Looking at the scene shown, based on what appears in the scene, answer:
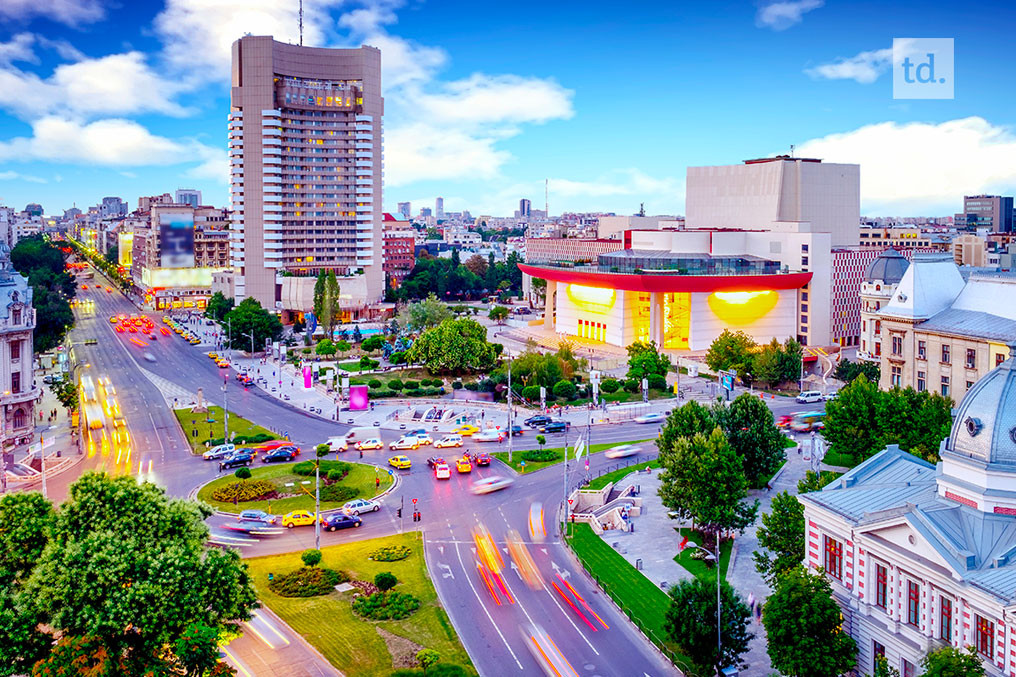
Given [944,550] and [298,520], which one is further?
[298,520]

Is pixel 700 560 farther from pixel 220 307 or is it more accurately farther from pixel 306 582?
pixel 220 307

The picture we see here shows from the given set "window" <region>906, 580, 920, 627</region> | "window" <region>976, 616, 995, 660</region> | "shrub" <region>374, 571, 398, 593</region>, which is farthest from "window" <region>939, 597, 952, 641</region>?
"shrub" <region>374, 571, 398, 593</region>

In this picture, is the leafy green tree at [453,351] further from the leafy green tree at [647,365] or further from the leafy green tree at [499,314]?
the leafy green tree at [499,314]

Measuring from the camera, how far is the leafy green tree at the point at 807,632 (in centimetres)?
3450

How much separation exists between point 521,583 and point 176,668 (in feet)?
63.2

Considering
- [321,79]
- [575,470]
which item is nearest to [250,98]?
[321,79]

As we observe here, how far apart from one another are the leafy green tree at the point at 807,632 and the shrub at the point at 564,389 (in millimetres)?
58656

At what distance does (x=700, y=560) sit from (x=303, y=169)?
137166mm

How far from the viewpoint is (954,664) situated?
29062 mm

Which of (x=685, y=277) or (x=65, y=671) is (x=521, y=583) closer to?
(x=65, y=671)

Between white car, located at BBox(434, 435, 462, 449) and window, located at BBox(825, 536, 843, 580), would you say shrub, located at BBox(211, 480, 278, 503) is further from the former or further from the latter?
window, located at BBox(825, 536, 843, 580)

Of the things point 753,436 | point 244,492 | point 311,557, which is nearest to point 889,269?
point 753,436

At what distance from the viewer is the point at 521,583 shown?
157 ft

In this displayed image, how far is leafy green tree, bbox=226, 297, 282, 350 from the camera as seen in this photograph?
129375mm
